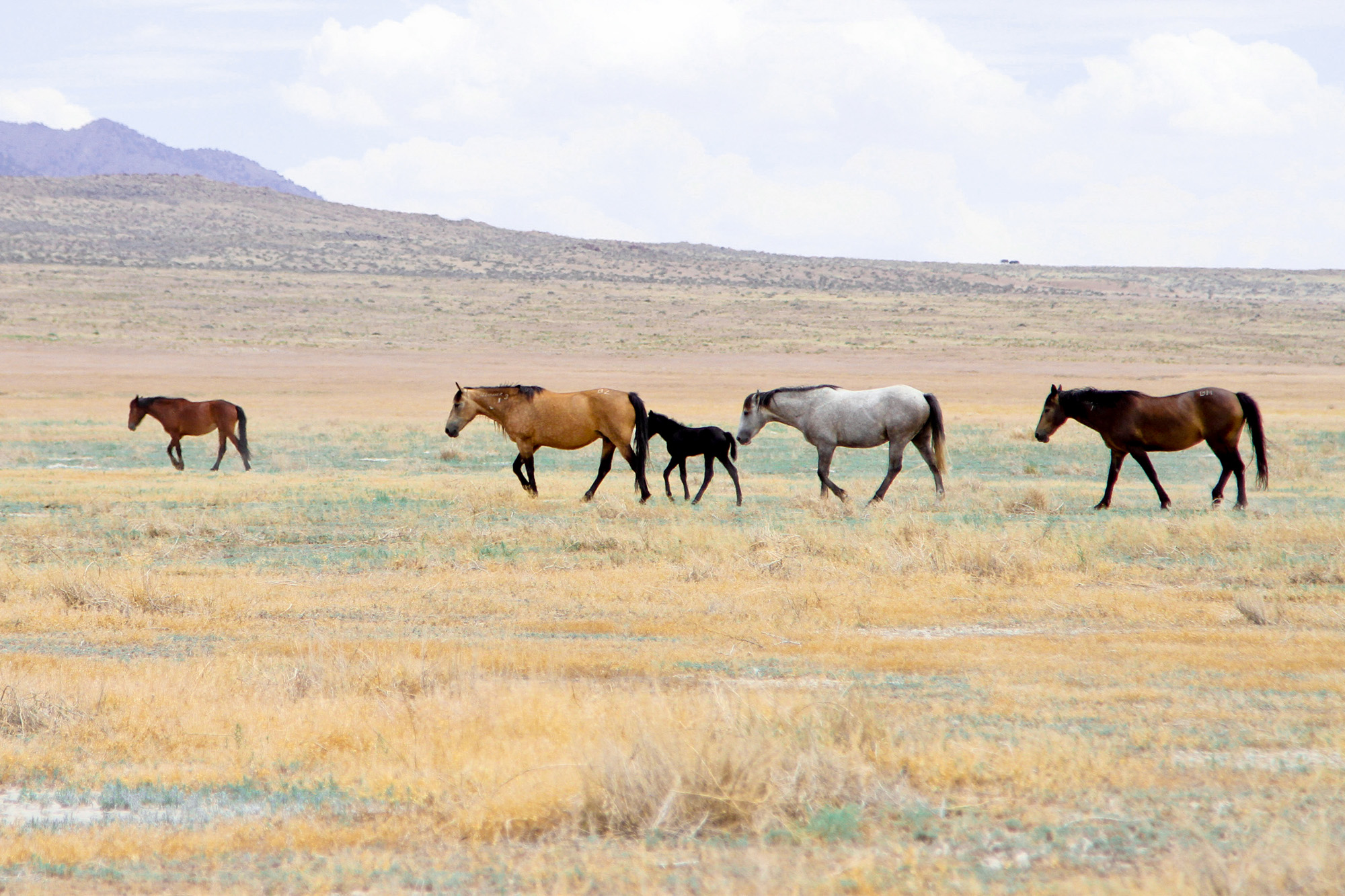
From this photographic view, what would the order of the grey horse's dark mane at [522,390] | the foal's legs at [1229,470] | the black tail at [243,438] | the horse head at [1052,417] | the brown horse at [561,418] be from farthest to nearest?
1. the black tail at [243,438]
2. the horse head at [1052,417]
3. the grey horse's dark mane at [522,390]
4. the brown horse at [561,418]
5. the foal's legs at [1229,470]

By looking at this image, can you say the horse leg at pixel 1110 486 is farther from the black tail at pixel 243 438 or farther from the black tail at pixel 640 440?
the black tail at pixel 243 438

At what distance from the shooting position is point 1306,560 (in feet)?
38.8

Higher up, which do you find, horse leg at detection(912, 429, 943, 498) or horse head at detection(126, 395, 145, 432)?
horse leg at detection(912, 429, 943, 498)

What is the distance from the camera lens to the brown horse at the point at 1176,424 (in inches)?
672

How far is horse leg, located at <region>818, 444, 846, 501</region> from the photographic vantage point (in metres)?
17.0

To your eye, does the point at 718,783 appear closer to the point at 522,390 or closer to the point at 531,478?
the point at 531,478

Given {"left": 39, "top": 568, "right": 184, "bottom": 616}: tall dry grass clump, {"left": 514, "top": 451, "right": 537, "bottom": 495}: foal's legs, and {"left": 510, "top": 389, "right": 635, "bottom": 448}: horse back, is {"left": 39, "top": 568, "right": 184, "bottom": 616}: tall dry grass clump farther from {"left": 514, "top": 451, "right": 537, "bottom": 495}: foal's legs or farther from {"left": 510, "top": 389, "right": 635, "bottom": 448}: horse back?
{"left": 510, "top": 389, "right": 635, "bottom": 448}: horse back

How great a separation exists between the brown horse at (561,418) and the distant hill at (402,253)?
87.3 metres

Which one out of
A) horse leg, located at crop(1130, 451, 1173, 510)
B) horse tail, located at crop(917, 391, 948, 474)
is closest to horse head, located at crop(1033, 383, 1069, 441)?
horse leg, located at crop(1130, 451, 1173, 510)

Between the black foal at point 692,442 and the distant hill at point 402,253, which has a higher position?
the distant hill at point 402,253

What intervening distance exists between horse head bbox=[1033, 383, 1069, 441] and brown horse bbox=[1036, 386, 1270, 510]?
0.78m

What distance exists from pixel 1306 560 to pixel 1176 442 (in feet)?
18.8

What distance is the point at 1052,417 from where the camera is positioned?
61.2 ft

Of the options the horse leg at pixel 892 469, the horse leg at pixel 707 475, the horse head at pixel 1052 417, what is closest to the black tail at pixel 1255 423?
the horse head at pixel 1052 417
